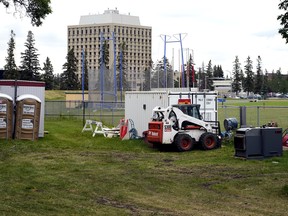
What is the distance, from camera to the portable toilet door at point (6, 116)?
78.6 feet

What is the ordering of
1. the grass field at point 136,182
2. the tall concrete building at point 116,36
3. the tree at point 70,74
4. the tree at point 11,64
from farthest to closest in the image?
the tall concrete building at point 116,36 < the tree at point 70,74 < the tree at point 11,64 < the grass field at point 136,182

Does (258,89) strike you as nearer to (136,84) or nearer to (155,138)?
(136,84)

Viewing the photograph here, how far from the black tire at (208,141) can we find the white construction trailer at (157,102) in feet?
8.74

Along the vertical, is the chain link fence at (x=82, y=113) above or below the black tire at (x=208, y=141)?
above

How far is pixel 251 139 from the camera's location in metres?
18.4

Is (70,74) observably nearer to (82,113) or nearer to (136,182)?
(82,113)

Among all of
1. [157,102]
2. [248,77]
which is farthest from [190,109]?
[248,77]

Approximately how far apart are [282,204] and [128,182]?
14.0 ft

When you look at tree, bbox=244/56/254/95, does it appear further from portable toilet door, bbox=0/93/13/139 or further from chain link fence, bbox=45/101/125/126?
portable toilet door, bbox=0/93/13/139

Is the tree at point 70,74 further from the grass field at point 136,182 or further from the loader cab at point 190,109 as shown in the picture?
the loader cab at point 190,109

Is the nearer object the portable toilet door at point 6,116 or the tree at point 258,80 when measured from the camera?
the portable toilet door at point 6,116

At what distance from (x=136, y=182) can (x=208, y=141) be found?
856cm

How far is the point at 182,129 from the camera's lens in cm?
2186

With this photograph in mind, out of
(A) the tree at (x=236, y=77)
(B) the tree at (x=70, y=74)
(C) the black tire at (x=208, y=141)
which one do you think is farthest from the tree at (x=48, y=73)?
(C) the black tire at (x=208, y=141)
